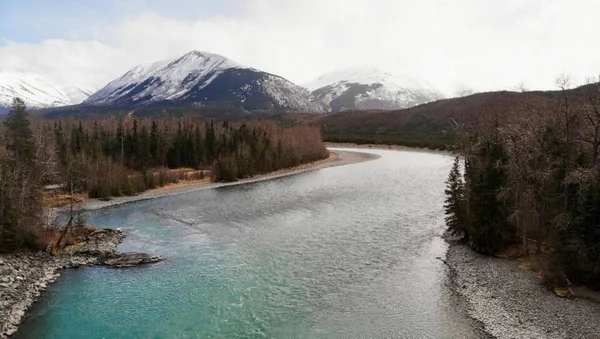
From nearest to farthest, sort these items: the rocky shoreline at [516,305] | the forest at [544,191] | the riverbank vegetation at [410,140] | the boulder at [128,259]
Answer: the rocky shoreline at [516,305] → the forest at [544,191] → the boulder at [128,259] → the riverbank vegetation at [410,140]

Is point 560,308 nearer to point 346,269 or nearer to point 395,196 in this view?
point 346,269

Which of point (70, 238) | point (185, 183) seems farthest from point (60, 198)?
point (70, 238)

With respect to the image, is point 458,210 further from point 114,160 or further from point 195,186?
point 114,160

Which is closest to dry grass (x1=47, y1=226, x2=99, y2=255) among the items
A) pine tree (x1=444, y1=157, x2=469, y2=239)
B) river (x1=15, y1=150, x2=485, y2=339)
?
river (x1=15, y1=150, x2=485, y2=339)

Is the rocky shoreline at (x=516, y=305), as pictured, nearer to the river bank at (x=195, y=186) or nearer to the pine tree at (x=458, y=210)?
the pine tree at (x=458, y=210)

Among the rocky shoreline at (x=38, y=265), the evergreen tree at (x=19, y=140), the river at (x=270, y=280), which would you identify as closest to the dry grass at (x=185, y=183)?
the river at (x=270, y=280)

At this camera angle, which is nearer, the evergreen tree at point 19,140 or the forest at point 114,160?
the forest at point 114,160

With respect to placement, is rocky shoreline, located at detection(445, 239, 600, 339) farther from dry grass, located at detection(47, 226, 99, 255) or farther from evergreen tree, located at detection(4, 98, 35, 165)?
evergreen tree, located at detection(4, 98, 35, 165)
